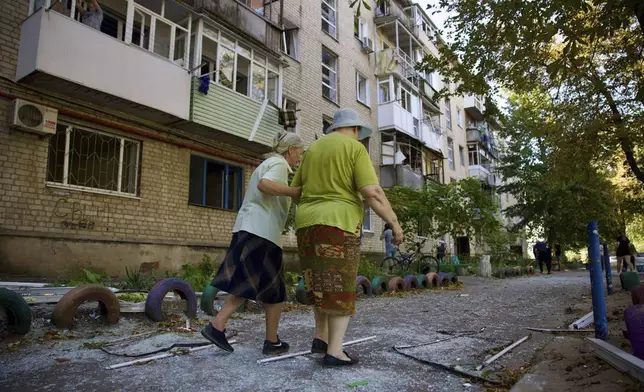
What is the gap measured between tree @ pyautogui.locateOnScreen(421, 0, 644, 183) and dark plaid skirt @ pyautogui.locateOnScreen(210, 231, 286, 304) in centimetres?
318

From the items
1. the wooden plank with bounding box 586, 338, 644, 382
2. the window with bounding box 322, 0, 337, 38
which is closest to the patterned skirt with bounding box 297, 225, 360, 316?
the wooden plank with bounding box 586, 338, 644, 382

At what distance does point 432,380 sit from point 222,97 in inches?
Result: 409

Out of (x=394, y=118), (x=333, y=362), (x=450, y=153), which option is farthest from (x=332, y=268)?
(x=450, y=153)

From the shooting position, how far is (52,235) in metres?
8.66


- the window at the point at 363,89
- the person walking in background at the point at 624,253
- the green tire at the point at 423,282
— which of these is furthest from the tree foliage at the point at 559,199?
the window at the point at 363,89

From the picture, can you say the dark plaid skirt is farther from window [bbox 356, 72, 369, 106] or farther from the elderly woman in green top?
window [bbox 356, 72, 369, 106]

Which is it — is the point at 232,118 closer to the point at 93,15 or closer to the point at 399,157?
the point at 93,15

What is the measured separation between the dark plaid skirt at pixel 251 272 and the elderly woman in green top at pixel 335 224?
339mm

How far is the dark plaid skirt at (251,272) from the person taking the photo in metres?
3.29

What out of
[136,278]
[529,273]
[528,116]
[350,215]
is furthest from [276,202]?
[529,273]

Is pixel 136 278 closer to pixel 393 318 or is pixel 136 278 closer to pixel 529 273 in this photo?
pixel 393 318

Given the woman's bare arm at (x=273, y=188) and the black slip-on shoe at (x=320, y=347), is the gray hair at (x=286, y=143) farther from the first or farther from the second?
the black slip-on shoe at (x=320, y=347)

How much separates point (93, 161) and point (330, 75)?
12.0m

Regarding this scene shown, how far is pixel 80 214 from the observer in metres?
9.30
